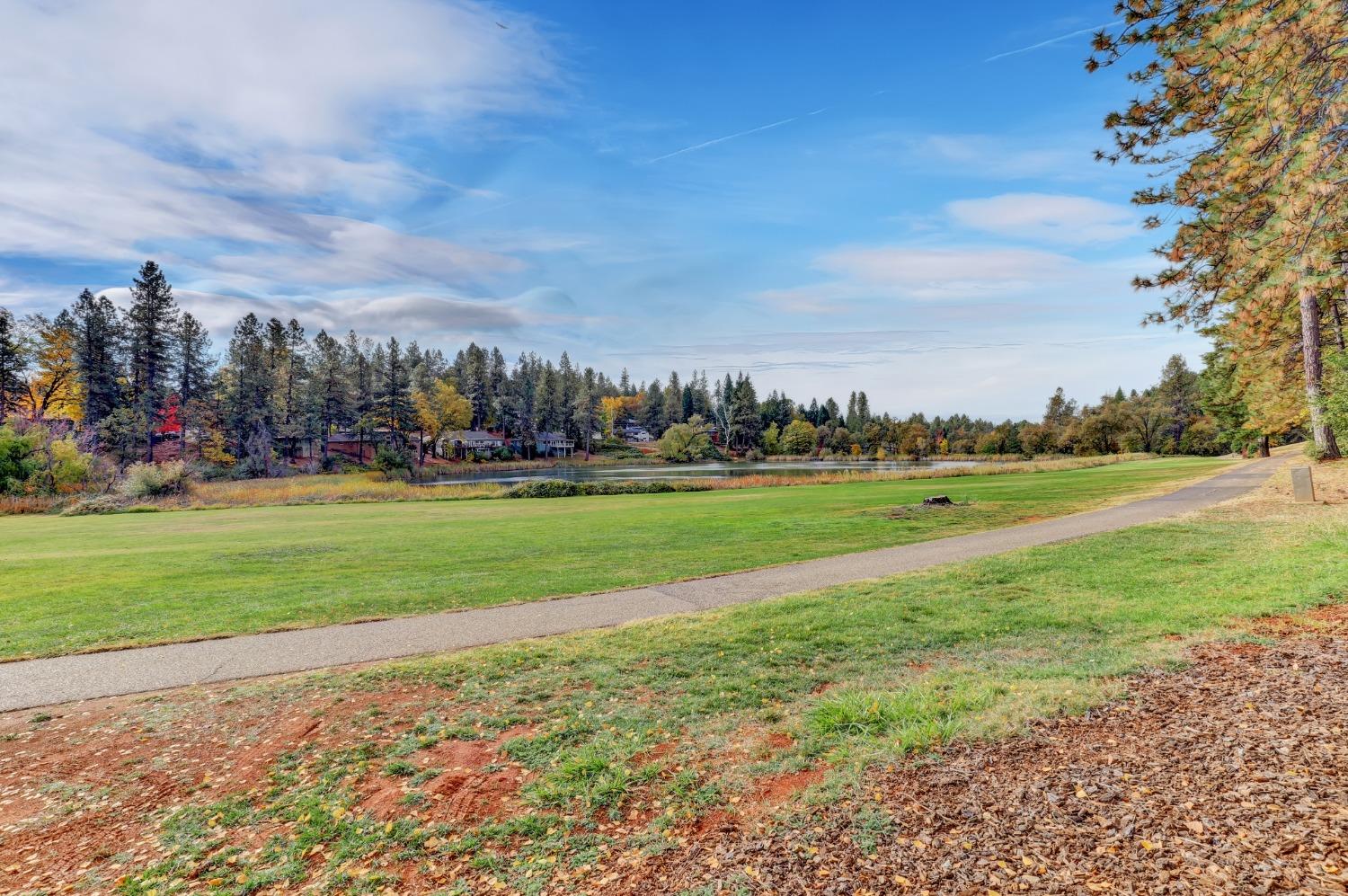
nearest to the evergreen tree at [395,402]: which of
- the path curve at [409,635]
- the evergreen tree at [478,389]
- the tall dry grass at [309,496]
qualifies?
the evergreen tree at [478,389]

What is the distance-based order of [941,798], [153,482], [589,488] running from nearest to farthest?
[941,798]
[153,482]
[589,488]

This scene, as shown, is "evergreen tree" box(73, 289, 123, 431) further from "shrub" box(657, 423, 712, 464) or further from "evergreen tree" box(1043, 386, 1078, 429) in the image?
"evergreen tree" box(1043, 386, 1078, 429)

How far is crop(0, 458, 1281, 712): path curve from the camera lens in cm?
663

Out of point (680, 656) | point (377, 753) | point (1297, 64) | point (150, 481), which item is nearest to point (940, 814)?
point (680, 656)

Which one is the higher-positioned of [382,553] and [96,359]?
[96,359]

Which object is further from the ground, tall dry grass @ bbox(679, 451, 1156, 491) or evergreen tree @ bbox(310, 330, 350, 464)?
evergreen tree @ bbox(310, 330, 350, 464)

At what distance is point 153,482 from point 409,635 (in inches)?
1254

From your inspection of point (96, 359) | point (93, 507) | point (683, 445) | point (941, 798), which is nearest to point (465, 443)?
point (683, 445)

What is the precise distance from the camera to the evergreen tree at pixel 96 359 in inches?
2061

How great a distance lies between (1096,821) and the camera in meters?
3.25

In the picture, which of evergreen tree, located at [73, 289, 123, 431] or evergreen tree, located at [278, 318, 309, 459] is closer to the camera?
evergreen tree, located at [73, 289, 123, 431]

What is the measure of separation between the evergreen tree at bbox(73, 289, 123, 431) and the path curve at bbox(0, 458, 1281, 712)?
60.6 metres

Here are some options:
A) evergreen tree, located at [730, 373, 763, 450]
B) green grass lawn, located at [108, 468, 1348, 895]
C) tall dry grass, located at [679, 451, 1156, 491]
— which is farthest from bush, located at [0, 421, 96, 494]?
evergreen tree, located at [730, 373, 763, 450]

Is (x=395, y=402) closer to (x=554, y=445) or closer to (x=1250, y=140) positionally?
(x=554, y=445)
